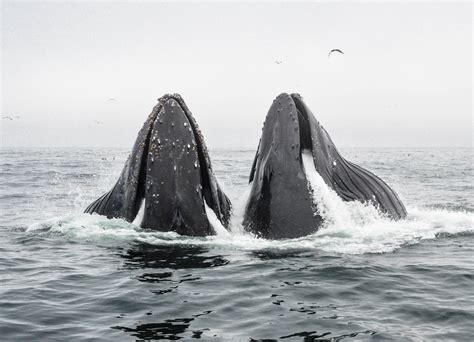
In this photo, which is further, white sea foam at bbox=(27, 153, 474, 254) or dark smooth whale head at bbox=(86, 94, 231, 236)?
white sea foam at bbox=(27, 153, 474, 254)

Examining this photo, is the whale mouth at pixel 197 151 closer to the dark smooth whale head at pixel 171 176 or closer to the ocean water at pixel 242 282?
the dark smooth whale head at pixel 171 176

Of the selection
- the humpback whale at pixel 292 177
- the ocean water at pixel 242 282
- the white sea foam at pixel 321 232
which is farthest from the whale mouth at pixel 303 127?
the ocean water at pixel 242 282

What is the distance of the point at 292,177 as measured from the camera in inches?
332

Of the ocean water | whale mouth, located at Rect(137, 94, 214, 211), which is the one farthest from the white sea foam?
whale mouth, located at Rect(137, 94, 214, 211)

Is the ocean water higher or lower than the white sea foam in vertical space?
lower

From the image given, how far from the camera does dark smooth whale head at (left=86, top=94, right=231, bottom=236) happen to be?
8.22 meters

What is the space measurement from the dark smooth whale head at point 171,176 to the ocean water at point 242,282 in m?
0.25

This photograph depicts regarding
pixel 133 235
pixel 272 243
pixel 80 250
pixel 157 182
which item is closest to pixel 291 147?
pixel 272 243

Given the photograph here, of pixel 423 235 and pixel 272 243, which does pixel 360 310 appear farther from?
pixel 423 235

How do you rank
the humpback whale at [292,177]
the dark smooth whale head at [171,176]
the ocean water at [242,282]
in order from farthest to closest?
the humpback whale at [292,177]
the dark smooth whale head at [171,176]
the ocean water at [242,282]

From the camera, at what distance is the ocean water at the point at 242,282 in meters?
5.81

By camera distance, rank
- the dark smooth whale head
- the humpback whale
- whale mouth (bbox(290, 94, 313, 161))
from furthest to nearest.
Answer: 1. whale mouth (bbox(290, 94, 313, 161))
2. the humpback whale
3. the dark smooth whale head

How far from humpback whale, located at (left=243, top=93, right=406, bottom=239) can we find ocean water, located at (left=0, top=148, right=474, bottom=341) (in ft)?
0.63

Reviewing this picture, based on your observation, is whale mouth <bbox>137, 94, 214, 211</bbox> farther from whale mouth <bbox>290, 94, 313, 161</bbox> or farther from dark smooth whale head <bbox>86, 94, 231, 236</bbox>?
whale mouth <bbox>290, 94, 313, 161</bbox>
